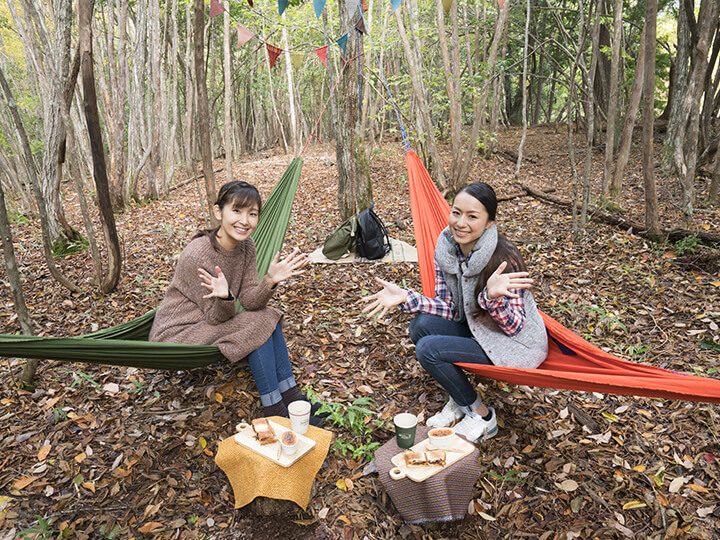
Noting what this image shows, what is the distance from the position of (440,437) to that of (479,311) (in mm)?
506

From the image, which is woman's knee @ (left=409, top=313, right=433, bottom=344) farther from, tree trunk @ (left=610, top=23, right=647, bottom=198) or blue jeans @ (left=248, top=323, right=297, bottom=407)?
tree trunk @ (left=610, top=23, right=647, bottom=198)

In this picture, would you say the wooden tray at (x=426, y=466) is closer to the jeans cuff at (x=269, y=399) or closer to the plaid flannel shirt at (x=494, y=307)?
the plaid flannel shirt at (x=494, y=307)

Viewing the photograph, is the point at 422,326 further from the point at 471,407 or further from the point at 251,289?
the point at 251,289

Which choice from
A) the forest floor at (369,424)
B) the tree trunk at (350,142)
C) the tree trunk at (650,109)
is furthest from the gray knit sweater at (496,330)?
the tree trunk at (650,109)

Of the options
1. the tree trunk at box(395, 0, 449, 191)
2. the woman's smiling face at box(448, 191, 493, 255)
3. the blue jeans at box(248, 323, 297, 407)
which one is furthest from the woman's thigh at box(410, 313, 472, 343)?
the tree trunk at box(395, 0, 449, 191)

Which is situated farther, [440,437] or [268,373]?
[268,373]

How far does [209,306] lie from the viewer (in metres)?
1.68

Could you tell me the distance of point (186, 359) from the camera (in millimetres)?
1452

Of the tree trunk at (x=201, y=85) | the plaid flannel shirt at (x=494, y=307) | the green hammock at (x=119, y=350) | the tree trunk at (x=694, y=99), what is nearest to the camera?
the green hammock at (x=119, y=350)

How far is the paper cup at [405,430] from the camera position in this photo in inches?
49.5

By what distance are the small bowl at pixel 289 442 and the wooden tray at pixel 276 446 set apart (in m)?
0.02

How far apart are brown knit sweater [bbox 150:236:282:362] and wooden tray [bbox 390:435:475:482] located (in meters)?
0.66

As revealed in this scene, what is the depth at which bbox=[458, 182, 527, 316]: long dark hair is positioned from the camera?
1481 millimetres

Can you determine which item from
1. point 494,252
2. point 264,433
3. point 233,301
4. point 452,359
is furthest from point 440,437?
point 233,301
